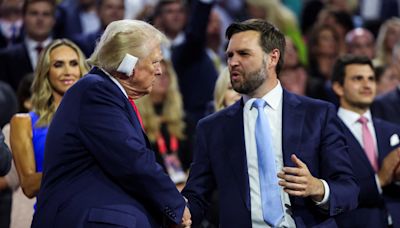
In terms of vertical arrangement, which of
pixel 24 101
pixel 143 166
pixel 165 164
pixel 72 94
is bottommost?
pixel 165 164

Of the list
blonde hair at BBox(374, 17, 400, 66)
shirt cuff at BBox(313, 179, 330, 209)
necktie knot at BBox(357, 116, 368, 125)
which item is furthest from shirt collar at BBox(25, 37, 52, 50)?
shirt cuff at BBox(313, 179, 330, 209)

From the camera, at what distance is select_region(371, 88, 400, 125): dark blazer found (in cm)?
709

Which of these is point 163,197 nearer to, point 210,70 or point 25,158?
point 25,158

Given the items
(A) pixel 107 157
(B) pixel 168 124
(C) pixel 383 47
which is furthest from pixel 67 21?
(A) pixel 107 157

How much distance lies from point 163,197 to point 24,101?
2496mm

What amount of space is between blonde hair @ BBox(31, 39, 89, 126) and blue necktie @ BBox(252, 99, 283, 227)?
57.1 inches

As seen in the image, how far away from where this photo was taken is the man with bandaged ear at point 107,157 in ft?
14.4

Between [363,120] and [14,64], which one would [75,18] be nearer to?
[14,64]

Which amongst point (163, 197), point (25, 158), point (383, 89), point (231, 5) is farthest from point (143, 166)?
point (231, 5)

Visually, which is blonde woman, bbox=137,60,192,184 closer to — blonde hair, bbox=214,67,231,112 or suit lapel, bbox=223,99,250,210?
blonde hair, bbox=214,67,231,112

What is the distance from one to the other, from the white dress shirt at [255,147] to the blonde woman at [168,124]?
2047 mm

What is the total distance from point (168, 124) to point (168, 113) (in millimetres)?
146

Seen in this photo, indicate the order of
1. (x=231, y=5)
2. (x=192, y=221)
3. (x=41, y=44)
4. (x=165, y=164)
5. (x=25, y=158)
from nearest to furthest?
(x=192, y=221), (x=25, y=158), (x=165, y=164), (x=41, y=44), (x=231, y=5)

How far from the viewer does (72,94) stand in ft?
14.8
